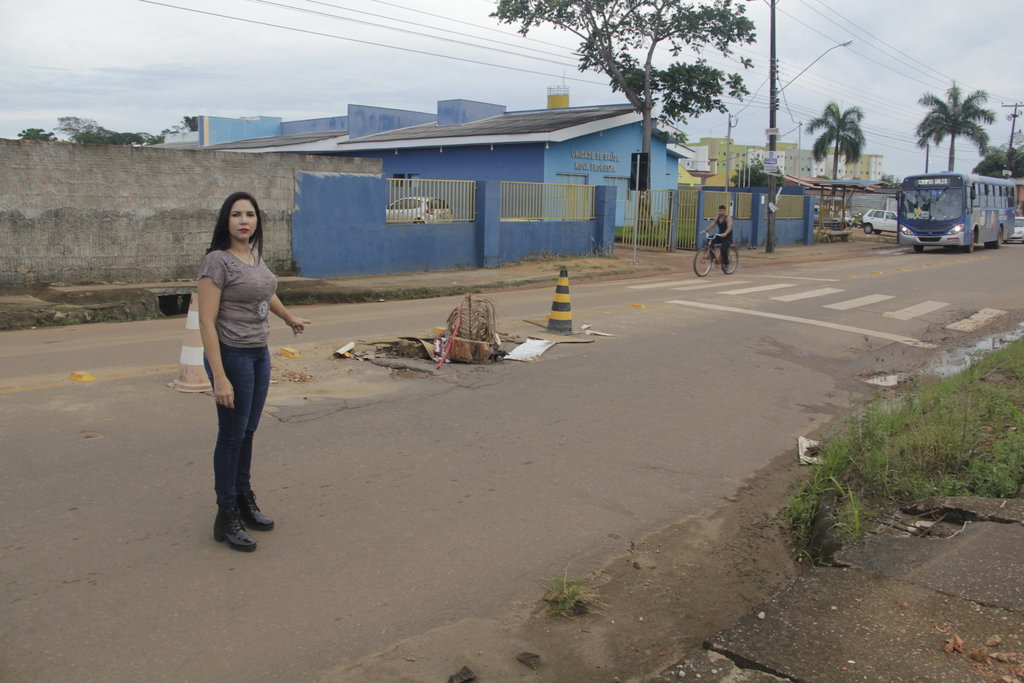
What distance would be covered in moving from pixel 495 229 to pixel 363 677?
19.1 metres

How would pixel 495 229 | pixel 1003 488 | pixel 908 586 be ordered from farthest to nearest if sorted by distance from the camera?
pixel 495 229 < pixel 1003 488 < pixel 908 586

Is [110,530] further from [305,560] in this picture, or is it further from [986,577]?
[986,577]

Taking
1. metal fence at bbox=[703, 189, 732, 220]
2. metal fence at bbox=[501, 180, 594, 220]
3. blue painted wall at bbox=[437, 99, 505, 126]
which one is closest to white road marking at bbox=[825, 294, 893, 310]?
metal fence at bbox=[501, 180, 594, 220]

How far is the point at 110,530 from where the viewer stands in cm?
466

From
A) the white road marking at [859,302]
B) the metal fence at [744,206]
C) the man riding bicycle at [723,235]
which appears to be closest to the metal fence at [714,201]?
the metal fence at [744,206]

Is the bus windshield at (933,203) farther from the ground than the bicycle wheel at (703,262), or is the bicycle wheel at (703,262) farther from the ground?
the bus windshield at (933,203)

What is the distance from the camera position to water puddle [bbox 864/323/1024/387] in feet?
32.4

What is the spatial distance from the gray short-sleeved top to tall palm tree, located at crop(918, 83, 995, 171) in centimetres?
7023

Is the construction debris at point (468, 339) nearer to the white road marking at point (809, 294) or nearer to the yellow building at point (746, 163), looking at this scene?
the white road marking at point (809, 294)

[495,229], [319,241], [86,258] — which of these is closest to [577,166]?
[495,229]

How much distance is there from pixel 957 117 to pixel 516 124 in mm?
43533

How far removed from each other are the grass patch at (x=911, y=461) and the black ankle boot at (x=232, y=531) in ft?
10.0

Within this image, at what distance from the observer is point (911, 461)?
226 inches

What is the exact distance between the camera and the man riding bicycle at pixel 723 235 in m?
21.4
